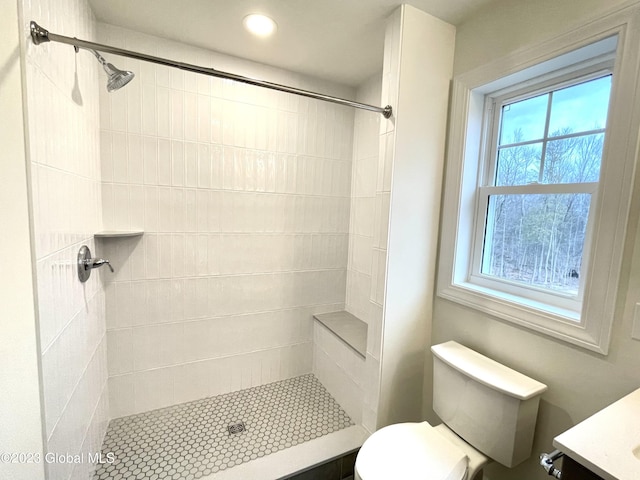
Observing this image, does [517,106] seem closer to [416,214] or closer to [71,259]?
[416,214]

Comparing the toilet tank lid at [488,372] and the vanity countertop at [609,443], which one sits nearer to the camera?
the vanity countertop at [609,443]

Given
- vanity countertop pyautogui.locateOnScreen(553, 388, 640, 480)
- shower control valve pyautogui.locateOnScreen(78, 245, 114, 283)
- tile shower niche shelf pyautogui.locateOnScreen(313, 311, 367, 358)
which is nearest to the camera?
vanity countertop pyautogui.locateOnScreen(553, 388, 640, 480)

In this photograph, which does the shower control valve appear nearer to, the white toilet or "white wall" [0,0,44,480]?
"white wall" [0,0,44,480]

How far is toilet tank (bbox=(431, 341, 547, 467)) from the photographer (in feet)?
3.57

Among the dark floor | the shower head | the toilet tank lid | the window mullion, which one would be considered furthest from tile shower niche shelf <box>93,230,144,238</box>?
the window mullion

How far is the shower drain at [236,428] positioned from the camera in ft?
5.54

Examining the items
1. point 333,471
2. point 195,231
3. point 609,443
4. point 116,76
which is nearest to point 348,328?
point 333,471

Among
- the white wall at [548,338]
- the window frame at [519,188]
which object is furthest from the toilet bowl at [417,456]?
the window frame at [519,188]

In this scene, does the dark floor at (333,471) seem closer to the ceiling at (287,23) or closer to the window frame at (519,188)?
the window frame at (519,188)

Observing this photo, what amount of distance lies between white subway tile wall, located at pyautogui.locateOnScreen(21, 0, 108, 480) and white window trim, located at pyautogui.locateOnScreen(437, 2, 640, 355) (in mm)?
1684

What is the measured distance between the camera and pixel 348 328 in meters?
2.11

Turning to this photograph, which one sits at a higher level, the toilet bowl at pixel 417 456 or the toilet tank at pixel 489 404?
the toilet tank at pixel 489 404

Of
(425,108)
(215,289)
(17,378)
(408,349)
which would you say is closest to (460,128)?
(425,108)

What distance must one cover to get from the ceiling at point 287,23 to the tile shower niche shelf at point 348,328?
6.02 ft
